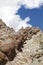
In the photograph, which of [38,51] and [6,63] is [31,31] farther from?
[6,63]

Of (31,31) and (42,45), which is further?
(31,31)

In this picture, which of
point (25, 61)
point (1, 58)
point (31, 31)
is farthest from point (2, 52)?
point (31, 31)

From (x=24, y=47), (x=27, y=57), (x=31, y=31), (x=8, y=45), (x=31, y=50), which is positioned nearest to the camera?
(x=8, y=45)

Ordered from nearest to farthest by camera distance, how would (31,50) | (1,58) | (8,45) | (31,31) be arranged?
(1,58)
(8,45)
(31,50)
(31,31)

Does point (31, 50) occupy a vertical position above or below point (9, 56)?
above

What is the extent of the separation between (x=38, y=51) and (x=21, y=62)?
6424mm

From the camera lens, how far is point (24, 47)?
53969 millimetres

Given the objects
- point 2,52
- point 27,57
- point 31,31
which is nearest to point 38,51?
→ point 27,57

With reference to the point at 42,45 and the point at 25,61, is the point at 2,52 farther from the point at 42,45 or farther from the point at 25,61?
the point at 42,45

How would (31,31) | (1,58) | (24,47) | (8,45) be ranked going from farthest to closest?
(31,31) < (24,47) < (8,45) < (1,58)

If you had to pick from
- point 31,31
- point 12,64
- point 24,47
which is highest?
point 31,31

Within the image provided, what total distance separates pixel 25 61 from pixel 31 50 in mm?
7595

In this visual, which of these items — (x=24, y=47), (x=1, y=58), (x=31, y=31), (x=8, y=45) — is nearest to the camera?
(x=1, y=58)

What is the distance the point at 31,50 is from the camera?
162 ft
